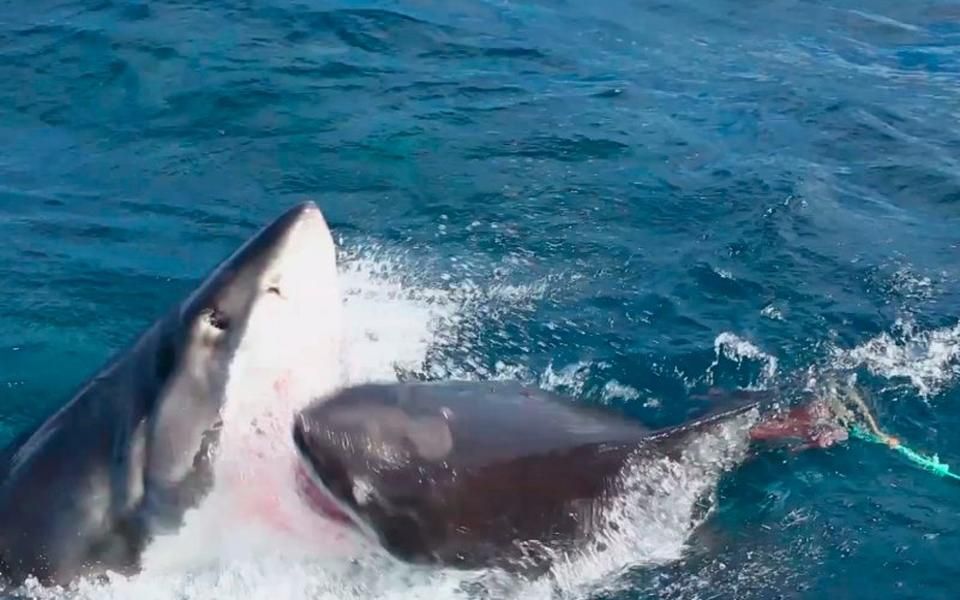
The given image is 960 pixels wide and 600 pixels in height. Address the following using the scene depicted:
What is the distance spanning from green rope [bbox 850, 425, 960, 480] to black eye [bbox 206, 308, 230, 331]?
2.87 m

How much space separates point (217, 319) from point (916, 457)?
3048mm

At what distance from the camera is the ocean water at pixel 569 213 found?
195 inches

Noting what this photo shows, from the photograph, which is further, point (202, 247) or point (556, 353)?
point (202, 247)

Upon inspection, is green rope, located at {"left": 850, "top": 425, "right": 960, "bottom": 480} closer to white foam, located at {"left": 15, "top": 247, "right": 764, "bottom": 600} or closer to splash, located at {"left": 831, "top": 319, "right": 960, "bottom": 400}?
splash, located at {"left": 831, "top": 319, "right": 960, "bottom": 400}

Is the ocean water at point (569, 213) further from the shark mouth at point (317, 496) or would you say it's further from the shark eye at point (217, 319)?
the shark eye at point (217, 319)

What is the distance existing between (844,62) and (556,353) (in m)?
6.20

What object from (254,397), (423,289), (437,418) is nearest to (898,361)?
(423,289)

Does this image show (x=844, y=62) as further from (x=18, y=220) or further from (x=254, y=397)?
(x=254, y=397)

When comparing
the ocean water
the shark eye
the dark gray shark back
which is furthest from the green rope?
the shark eye

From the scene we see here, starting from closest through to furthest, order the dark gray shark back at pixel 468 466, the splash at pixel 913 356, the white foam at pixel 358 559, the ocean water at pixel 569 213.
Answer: the dark gray shark back at pixel 468 466 < the white foam at pixel 358 559 < the ocean water at pixel 569 213 < the splash at pixel 913 356

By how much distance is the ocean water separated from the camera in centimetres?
496

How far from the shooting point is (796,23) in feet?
41.8

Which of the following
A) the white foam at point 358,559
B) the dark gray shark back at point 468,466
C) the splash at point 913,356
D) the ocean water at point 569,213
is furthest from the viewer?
the splash at point 913,356

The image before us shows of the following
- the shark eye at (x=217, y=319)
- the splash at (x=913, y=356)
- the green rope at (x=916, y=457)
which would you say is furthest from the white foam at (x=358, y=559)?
the splash at (x=913, y=356)
